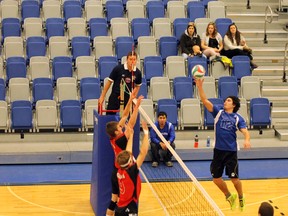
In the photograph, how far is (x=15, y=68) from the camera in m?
20.0

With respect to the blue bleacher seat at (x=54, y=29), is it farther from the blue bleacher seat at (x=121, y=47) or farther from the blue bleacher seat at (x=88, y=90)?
the blue bleacher seat at (x=88, y=90)

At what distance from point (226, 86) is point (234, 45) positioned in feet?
5.25

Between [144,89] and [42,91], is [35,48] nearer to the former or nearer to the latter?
[42,91]

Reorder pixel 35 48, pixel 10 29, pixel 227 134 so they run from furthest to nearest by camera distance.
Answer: pixel 10 29, pixel 35 48, pixel 227 134

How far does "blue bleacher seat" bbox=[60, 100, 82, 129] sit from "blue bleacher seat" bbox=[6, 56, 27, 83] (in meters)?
1.77

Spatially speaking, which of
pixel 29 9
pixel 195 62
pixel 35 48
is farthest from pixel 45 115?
pixel 29 9

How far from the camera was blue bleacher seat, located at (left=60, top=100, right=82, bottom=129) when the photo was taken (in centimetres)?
1888

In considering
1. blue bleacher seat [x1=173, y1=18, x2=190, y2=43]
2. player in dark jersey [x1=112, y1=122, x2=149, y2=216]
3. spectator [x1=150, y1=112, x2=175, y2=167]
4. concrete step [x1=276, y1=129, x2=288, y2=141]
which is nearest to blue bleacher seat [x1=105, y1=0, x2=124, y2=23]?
blue bleacher seat [x1=173, y1=18, x2=190, y2=43]

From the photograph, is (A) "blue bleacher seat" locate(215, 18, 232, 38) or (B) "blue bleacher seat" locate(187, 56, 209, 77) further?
(A) "blue bleacher seat" locate(215, 18, 232, 38)

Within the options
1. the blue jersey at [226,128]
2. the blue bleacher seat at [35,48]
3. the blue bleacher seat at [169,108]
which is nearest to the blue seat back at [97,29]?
the blue bleacher seat at [35,48]

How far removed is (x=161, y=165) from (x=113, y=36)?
5225 millimetres

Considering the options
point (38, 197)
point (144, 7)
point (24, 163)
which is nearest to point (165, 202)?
point (38, 197)

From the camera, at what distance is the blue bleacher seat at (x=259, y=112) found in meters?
19.7

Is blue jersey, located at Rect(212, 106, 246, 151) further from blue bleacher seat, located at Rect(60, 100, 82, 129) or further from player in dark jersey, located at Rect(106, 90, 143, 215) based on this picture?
blue bleacher seat, located at Rect(60, 100, 82, 129)
